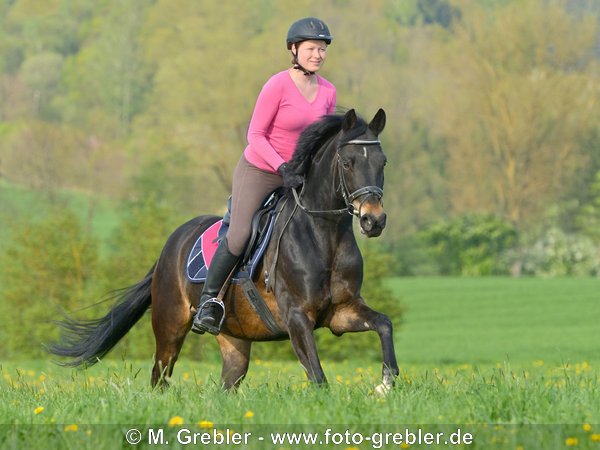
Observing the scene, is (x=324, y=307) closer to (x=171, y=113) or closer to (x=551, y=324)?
(x=551, y=324)

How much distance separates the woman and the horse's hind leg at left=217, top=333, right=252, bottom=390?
2.80ft

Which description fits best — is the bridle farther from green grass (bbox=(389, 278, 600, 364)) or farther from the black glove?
green grass (bbox=(389, 278, 600, 364))

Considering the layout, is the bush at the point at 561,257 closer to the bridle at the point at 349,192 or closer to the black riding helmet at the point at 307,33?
the black riding helmet at the point at 307,33

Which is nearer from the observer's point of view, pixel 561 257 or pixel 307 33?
pixel 307 33

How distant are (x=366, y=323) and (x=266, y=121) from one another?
167 cm

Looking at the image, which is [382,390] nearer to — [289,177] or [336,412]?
[336,412]

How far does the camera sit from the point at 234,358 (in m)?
9.50

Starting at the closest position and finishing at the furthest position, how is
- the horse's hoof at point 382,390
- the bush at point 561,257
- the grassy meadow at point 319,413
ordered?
the grassy meadow at point 319,413, the horse's hoof at point 382,390, the bush at point 561,257

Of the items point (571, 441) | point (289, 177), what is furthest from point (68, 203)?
point (571, 441)

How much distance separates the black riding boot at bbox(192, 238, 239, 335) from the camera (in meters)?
8.50

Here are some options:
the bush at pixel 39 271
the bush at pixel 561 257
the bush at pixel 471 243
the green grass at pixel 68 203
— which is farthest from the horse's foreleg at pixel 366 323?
the bush at pixel 471 243

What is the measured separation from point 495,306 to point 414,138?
34.9 metres

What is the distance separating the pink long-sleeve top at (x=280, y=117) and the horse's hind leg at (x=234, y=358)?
5.95 feet

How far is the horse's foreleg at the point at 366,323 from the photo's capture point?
7.38 m
